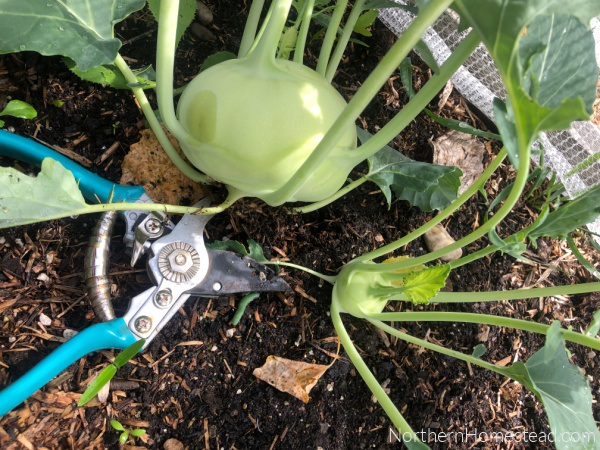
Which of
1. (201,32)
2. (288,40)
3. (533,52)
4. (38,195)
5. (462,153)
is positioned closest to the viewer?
(533,52)

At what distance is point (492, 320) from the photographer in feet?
2.14

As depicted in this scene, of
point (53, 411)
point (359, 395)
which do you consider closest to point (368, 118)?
point (359, 395)

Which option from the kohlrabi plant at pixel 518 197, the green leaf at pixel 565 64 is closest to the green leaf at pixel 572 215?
the kohlrabi plant at pixel 518 197

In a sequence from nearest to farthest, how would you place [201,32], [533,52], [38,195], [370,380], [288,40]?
1. [533,52]
2. [38,195]
3. [288,40]
4. [370,380]
5. [201,32]

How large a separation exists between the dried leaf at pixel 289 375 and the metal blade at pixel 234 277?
145 millimetres

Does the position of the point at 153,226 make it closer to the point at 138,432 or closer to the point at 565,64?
the point at 138,432

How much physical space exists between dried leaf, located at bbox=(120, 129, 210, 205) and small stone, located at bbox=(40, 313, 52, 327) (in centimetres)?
25

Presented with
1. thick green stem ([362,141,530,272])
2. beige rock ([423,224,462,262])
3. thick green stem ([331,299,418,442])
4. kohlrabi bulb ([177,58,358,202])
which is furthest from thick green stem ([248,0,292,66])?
beige rock ([423,224,462,262])

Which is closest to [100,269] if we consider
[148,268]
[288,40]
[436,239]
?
[148,268]

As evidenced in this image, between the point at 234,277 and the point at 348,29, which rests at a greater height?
the point at 348,29

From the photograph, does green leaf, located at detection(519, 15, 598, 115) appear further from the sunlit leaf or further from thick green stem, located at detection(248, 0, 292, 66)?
the sunlit leaf

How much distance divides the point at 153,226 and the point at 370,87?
418 mm

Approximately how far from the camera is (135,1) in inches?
23.1

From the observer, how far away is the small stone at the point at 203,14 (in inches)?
33.6
